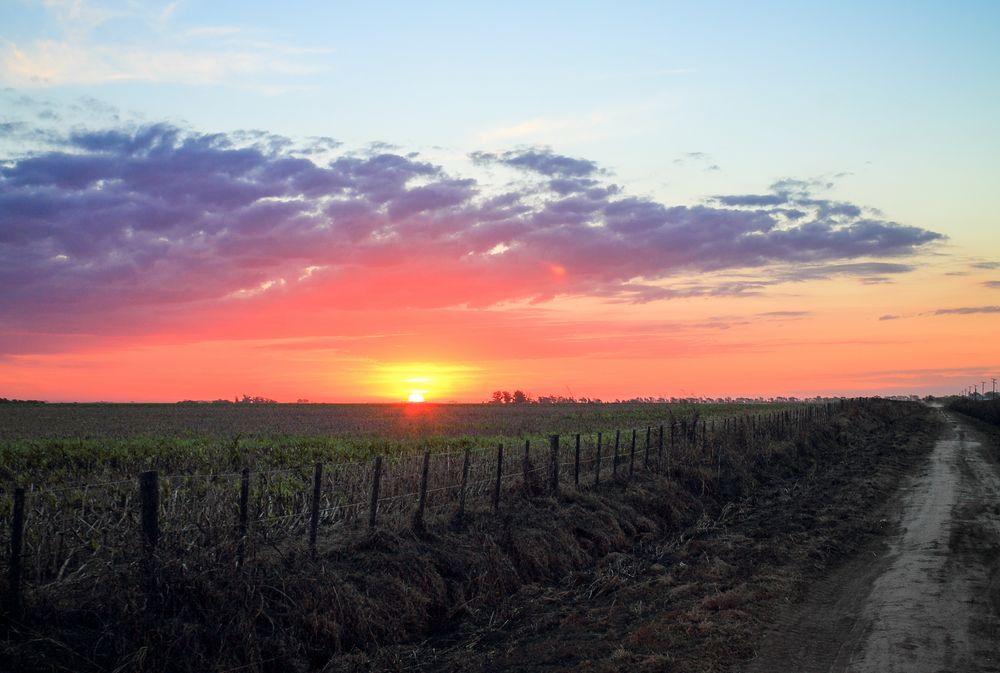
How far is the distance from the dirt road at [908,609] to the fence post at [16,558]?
7445mm

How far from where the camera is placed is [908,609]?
10.2 m

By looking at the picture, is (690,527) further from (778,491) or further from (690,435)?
(690,435)

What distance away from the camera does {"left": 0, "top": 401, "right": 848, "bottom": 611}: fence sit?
28.8ft

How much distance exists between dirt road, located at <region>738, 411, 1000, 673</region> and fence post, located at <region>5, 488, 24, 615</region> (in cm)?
744

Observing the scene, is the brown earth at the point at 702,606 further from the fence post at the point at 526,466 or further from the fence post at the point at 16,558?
the fence post at the point at 16,558

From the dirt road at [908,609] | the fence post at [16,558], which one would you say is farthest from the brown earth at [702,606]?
the fence post at [16,558]

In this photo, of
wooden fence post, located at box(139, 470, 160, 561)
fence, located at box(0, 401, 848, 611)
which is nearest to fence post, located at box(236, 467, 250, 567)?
fence, located at box(0, 401, 848, 611)

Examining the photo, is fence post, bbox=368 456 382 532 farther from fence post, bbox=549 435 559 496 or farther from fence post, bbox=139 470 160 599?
fence post, bbox=549 435 559 496

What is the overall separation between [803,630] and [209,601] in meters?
6.99

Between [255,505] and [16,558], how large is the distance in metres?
6.91

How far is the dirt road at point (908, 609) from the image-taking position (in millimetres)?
8289

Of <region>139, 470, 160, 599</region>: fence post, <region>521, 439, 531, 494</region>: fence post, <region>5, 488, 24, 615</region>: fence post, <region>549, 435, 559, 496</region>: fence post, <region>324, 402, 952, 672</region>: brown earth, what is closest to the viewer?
<region>5, 488, 24, 615</region>: fence post

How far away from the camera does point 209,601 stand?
8688 mm

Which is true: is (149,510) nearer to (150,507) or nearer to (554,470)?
(150,507)
